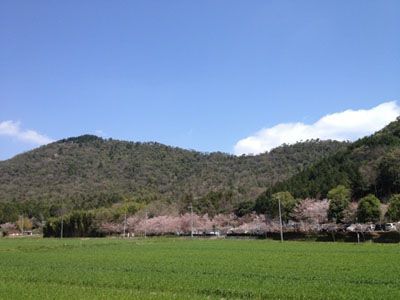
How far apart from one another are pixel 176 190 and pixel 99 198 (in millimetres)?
29663

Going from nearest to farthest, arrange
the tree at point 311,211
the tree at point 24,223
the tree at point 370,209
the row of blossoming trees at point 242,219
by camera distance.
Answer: the tree at point 370,209
the row of blossoming trees at point 242,219
the tree at point 311,211
the tree at point 24,223

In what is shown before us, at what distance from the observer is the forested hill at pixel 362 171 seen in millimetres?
100625

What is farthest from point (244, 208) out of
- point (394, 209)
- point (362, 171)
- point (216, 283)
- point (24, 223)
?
point (216, 283)

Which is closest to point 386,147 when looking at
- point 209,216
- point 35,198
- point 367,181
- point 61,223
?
point 367,181

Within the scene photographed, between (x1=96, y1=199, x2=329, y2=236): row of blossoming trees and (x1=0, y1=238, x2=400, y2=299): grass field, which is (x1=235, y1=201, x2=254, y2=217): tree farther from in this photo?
(x1=0, y1=238, x2=400, y2=299): grass field

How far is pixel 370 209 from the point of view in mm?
87250

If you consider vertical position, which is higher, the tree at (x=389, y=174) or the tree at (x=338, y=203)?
the tree at (x=389, y=174)

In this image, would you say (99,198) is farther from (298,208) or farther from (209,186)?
(298,208)

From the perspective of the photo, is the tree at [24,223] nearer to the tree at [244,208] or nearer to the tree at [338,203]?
the tree at [244,208]

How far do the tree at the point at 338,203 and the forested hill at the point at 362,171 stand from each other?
34.0 ft

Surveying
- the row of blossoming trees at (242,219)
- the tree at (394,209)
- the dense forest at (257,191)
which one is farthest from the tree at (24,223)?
the tree at (394,209)

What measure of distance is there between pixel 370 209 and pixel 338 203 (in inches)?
314

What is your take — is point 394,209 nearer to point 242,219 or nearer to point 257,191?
point 242,219

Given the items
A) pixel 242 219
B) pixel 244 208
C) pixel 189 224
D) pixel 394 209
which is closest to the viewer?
pixel 394 209
